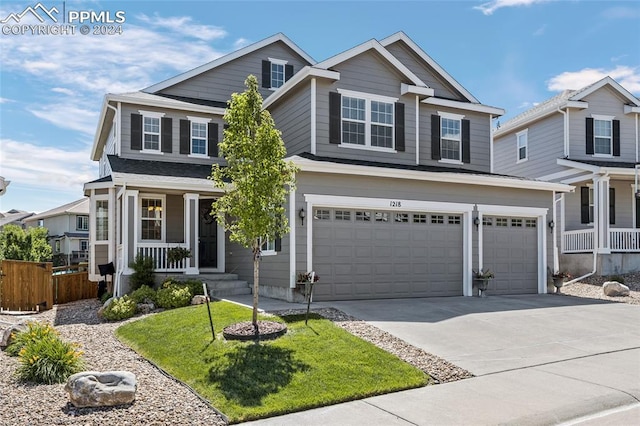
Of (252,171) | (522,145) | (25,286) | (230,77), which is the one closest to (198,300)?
(252,171)

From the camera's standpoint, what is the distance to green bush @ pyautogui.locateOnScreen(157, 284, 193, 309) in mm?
13211

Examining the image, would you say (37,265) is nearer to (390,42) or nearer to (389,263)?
(389,263)

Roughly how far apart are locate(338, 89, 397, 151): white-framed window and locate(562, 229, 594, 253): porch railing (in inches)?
373

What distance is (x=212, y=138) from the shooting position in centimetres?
1986

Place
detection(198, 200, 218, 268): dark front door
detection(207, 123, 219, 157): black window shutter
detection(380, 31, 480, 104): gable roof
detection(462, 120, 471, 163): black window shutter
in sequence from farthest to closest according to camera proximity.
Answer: detection(207, 123, 219, 157): black window shutter
detection(380, 31, 480, 104): gable roof
detection(462, 120, 471, 163): black window shutter
detection(198, 200, 218, 268): dark front door

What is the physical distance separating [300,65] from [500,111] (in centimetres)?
800

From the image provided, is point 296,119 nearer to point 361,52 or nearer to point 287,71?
point 361,52

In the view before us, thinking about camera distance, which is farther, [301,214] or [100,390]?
[301,214]

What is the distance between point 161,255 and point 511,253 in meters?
10.3

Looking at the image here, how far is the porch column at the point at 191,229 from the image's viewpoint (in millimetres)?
16062

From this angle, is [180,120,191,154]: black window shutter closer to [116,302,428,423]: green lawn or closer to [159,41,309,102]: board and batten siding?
[159,41,309,102]: board and batten siding

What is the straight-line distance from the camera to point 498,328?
35.5 feet

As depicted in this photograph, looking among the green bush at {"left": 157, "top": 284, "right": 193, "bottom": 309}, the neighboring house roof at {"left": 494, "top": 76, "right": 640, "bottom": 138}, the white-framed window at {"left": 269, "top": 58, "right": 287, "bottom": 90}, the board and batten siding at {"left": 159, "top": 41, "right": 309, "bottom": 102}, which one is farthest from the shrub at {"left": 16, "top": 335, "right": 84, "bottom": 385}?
the neighboring house roof at {"left": 494, "top": 76, "right": 640, "bottom": 138}

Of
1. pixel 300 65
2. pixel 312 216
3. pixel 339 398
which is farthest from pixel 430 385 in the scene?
pixel 300 65
